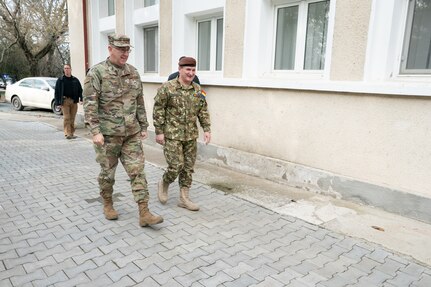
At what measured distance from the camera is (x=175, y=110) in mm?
4062

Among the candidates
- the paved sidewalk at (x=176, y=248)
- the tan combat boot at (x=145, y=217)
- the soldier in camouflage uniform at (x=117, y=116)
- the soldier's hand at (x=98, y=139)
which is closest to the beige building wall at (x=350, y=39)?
the paved sidewalk at (x=176, y=248)

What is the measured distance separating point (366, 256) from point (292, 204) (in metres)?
1.36

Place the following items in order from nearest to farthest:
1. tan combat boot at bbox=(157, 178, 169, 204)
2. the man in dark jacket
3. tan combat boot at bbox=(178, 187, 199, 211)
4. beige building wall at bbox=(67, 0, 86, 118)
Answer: tan combat boot at bbox=(178, 187, 199, 211)
tan combat boot at bbox=(157, 178, 169, 204)
the man in dark jacket
beige building wall at bbox=(67, 0, 86, 118)

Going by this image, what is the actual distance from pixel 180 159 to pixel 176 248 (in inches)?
44.9

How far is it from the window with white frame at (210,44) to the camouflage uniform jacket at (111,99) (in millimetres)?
3318

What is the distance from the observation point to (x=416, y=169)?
4.00m

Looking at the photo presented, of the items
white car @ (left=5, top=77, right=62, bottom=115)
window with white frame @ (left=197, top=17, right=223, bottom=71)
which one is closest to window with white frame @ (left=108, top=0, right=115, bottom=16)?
window with white frame @ (left=197, top=17, right=223, bottom=71)

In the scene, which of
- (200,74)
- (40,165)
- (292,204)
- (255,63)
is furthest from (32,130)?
(292,204)

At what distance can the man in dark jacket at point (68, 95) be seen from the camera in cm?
864

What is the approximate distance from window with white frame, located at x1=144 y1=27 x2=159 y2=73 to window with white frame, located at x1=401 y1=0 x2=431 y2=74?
5.75 meters

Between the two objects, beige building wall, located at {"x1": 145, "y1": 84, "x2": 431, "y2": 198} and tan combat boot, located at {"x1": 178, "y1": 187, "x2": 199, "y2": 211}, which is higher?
beige building wall, located at {"x1": 145, "y1": 84, "x2": 431, "y2": 198}

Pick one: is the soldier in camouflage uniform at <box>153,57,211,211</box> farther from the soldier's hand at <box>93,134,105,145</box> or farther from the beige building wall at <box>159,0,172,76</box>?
the beige building wall at <box>159,0,172,76</box>

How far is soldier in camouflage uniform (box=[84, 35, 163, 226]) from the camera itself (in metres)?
3.50

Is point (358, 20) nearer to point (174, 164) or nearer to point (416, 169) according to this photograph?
point (416, 169)
